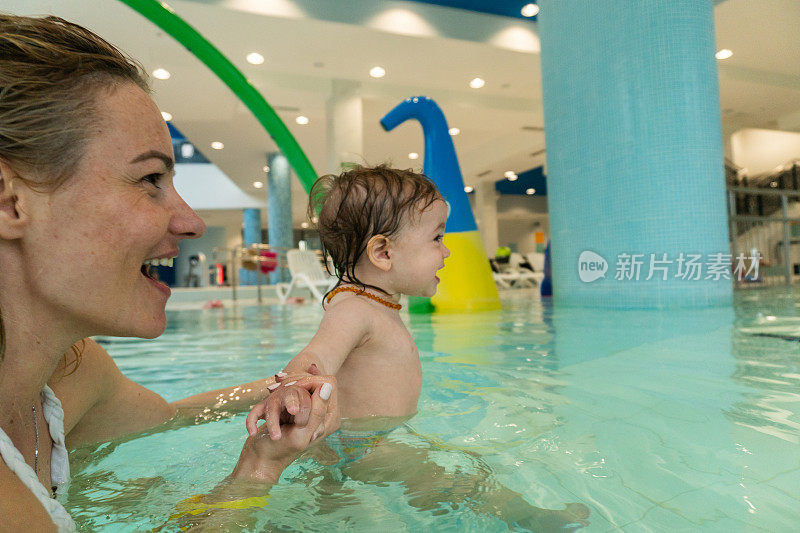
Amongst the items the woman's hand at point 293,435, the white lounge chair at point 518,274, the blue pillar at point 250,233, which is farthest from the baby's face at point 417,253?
the blue pillar at point 250,233

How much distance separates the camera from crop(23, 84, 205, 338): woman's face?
747 millimetres

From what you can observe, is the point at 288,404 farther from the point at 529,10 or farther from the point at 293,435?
the point at 529,10

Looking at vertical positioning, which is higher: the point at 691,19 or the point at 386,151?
the point at 386,151

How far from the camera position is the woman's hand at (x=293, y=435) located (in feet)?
2.75

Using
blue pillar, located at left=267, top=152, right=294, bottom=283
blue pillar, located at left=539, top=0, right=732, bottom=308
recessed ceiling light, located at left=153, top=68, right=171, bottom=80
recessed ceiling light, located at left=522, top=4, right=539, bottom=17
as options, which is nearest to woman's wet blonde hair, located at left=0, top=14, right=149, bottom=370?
blue pillar, located at left=539, top=0, right=732, bottom=308

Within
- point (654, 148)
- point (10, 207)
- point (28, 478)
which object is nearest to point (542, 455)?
point (28, 478)

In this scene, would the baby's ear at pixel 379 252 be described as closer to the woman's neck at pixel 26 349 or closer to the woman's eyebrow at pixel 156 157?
the woman's eyebrow at pixel 156 157

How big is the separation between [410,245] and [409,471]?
2.12ft

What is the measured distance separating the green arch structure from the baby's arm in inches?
167

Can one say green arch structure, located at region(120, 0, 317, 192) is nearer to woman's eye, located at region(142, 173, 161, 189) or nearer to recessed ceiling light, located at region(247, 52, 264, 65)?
recessed ceiling light, located at region(247, 52, 264, 65)

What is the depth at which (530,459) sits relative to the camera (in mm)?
1154

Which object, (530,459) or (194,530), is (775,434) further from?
(194,530)

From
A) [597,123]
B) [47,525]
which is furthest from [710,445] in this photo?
[597,123]

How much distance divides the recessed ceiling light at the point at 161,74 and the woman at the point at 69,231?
383 inches
